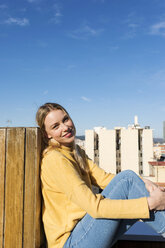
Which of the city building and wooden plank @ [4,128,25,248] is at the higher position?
wooden plank @ [4,128,25,248]

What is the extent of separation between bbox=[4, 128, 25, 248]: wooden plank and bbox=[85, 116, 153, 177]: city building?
29.3 meters

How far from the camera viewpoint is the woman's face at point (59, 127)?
5.10 ft

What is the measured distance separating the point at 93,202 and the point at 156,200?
1.17 feet

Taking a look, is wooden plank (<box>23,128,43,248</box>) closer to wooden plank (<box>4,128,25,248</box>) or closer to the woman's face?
wooden plank (<box>4,128,25,248</box>)

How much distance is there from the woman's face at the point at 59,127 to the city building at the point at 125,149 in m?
29.0

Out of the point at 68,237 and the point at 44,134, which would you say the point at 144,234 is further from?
the point at 44,134

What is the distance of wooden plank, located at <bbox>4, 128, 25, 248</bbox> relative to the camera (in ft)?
4.39

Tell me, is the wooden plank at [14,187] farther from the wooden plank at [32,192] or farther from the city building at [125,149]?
the city building at [125,149]

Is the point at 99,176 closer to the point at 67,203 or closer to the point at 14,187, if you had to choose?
the point at 67,203

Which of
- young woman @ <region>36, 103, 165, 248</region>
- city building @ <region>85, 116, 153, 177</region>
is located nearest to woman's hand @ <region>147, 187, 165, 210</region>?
young woman @ <region>36, 103, 165, 248</region>

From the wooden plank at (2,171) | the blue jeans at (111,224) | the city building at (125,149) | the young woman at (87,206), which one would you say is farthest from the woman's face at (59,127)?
the city building at (125,149)

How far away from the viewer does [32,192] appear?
136 cm

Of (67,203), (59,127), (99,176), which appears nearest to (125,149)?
(99,176)

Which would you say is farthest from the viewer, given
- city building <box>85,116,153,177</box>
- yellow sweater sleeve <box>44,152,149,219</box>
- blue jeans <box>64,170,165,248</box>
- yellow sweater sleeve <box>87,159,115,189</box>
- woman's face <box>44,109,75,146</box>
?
city building <box>85,116,153,177</box>
